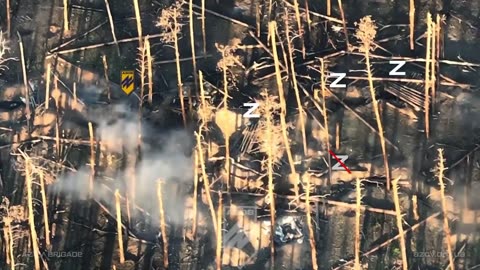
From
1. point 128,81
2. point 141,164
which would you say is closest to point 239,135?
point 141,164

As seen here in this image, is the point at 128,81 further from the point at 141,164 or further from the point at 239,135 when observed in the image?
the point at 239,135

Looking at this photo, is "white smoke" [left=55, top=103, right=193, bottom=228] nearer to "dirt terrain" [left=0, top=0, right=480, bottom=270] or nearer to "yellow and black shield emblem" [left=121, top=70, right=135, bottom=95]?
"dirt terrain" [left=0, top=0, right=480, bottom=270]

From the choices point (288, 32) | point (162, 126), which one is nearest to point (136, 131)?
point (162, 126)

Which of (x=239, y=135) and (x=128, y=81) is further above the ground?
(x=128, y=81)

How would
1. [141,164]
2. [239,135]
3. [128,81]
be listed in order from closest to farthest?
[141,164], [239,135], [128,81]

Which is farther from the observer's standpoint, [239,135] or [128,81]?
[128,81]

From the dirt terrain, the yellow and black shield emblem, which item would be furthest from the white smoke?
the yellow and black shield emblem

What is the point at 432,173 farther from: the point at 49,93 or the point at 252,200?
the point at 49,93
